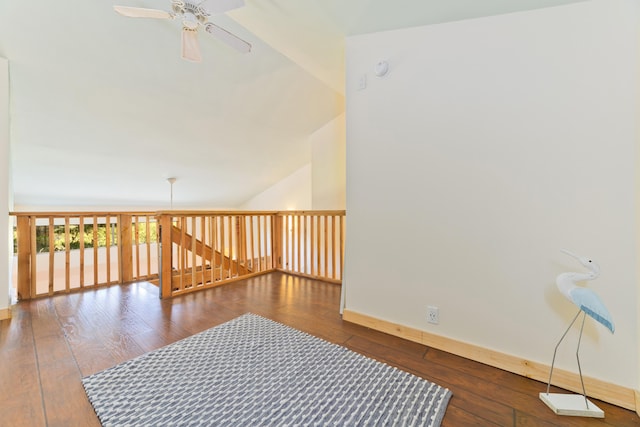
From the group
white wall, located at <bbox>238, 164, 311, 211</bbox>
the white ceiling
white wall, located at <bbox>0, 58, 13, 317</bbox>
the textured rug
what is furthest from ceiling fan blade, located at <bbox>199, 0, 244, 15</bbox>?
white wall, located at <bbox>238, 164, 311, 211</bbox>

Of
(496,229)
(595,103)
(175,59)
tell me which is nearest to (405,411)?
(496,229)

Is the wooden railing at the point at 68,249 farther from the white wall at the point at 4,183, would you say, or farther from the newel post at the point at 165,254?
the newel post at the point at 165,254

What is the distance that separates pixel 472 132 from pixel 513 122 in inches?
8.4

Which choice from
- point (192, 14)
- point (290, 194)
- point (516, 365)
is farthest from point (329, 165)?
point (516, 365)

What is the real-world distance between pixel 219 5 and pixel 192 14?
0.24 metres

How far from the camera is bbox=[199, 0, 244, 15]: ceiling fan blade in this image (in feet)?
5.65

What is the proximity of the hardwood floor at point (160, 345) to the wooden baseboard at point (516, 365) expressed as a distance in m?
0.04

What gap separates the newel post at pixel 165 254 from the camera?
111 inches

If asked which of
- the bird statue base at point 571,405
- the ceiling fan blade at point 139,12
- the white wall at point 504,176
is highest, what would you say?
the ceiling fan blade at point 139,12

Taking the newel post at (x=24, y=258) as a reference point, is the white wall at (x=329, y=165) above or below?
above

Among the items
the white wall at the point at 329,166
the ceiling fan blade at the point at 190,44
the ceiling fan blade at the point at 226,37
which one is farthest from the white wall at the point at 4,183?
the white wall at the point at 329,166

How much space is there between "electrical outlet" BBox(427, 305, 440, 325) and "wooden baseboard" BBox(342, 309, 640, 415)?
10cm

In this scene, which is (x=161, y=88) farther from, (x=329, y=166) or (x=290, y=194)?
(x=290, y=194)

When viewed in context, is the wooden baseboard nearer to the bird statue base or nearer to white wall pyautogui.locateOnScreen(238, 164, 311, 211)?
the bird statue base
